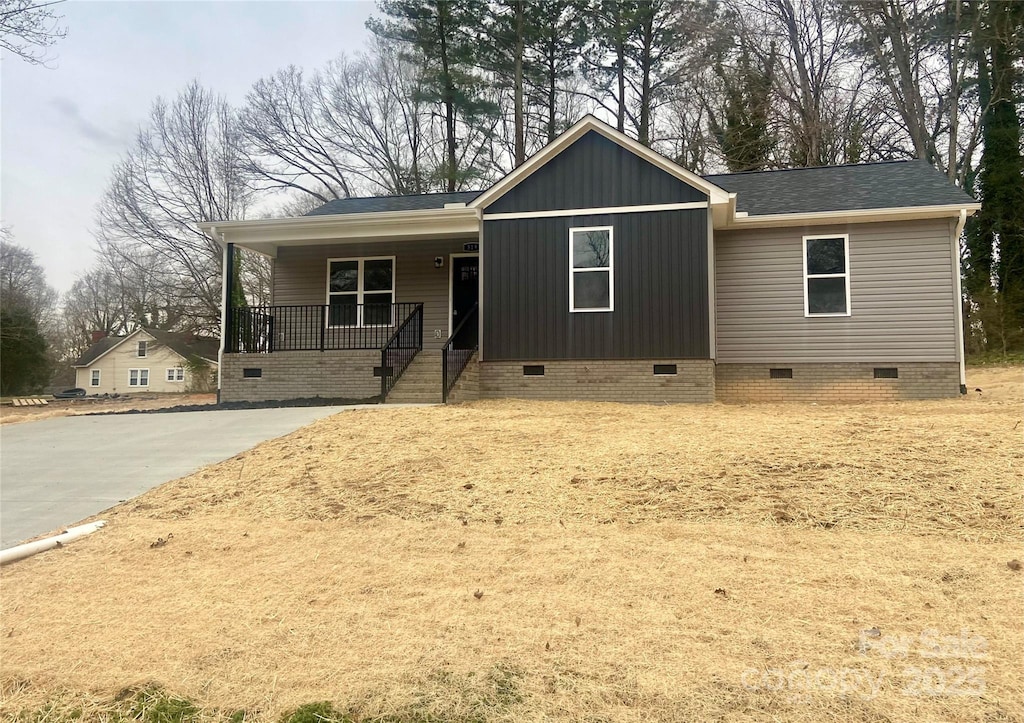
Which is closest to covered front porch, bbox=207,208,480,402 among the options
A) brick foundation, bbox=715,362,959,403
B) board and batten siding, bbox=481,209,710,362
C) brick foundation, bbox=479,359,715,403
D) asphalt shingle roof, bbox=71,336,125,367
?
brick foundation, bbox=479,359,715,403

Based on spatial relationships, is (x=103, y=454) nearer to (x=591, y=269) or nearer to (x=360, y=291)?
(x=360, y=291)

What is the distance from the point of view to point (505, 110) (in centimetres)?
2409

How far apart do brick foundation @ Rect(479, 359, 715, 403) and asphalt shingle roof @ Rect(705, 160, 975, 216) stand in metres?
3.74

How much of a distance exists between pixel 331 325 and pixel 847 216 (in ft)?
33.4

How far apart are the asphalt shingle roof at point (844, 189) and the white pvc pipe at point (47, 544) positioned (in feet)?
36.4

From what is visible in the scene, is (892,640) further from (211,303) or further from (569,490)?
(211,303)

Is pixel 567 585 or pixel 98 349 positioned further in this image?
pixel 98 349

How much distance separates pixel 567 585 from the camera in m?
3.51

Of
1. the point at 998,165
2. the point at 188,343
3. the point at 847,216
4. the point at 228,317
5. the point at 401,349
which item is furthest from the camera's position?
the point at 188,343

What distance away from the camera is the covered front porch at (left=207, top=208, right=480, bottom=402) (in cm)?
1191

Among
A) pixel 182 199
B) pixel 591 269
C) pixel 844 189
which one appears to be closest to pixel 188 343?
pixel 182 199

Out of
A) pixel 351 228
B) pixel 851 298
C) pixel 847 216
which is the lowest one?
pixel 851 298

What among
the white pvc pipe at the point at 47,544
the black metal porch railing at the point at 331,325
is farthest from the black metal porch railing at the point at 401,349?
the white pvc pipe at the point at 47,544

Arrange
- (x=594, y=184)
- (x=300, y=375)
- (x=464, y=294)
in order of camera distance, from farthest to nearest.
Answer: (x=464, y=294) → (x=300, y=375) → (x=594, y=184)
